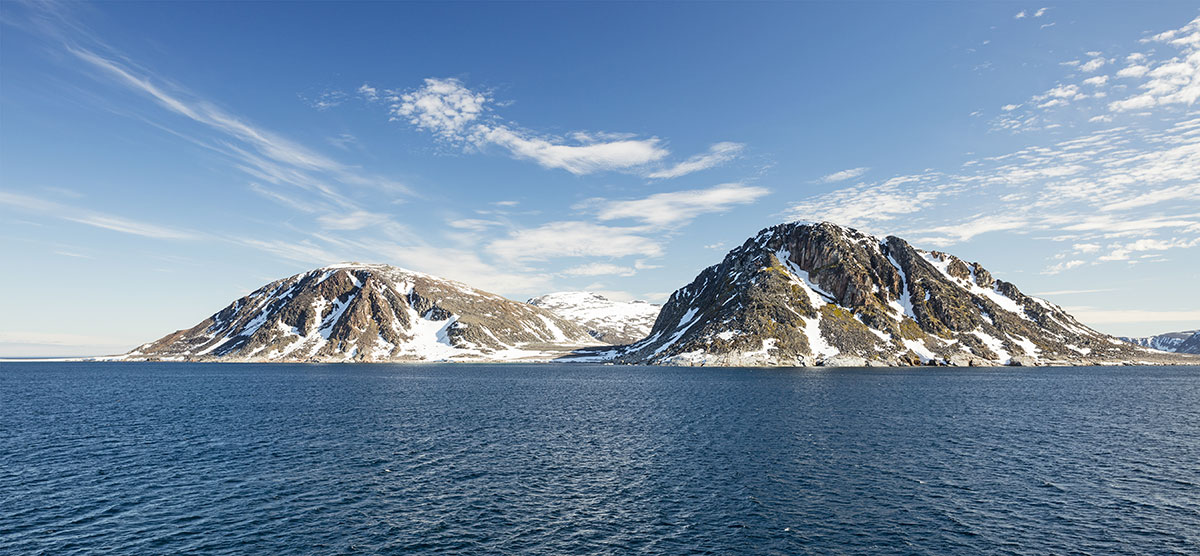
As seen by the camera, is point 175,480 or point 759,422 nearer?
point 175,480

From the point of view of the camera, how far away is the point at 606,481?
5456cm

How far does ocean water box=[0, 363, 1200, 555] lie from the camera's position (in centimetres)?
3953

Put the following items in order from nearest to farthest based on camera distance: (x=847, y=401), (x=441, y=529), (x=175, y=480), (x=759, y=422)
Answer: (x=441, y=529), (x=175, y=480), (x=759, y=422), (x=847, y=401)

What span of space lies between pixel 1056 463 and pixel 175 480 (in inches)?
3618

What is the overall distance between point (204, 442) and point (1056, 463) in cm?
10394

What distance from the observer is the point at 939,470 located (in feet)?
192

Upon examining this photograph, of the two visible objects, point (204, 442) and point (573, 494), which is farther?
point (204, 442)

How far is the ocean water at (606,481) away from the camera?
3953cm

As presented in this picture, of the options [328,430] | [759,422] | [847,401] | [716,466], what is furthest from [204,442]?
[847,401]

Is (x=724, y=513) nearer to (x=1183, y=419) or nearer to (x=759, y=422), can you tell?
(x=759, y=422)

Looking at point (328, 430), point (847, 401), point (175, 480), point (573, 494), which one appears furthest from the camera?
point (847, 401)

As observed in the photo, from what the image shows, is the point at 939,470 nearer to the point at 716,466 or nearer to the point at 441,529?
the point at 716,466

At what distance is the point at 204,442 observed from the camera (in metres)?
75.1

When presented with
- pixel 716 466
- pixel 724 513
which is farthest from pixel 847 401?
pixel 724 513
